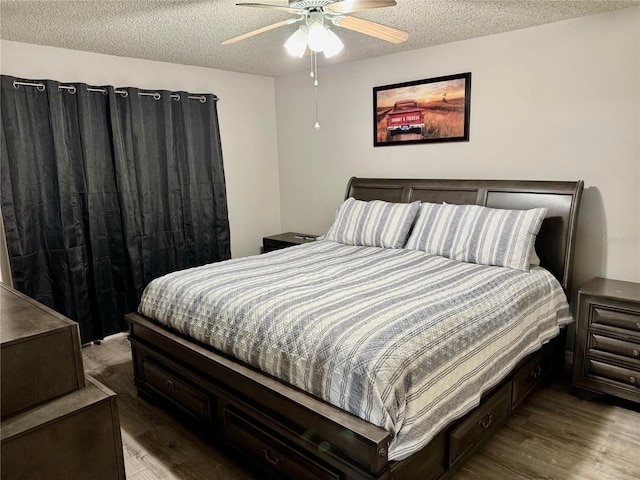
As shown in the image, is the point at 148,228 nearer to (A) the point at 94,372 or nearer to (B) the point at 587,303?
(A) the point at 94,372

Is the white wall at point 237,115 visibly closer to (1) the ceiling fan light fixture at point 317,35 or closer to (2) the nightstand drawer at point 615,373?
(1) the ceiling fan light fixture at point 317,35

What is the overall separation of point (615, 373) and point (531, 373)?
49 cm

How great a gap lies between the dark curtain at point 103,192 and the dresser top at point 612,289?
125 inches

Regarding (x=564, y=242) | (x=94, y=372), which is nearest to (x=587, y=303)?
(x=564, y=242)

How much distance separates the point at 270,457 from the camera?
1.96m

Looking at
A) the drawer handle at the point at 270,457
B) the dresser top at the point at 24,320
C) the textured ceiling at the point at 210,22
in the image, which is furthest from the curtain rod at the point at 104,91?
the drawer handle at the point at 270,457

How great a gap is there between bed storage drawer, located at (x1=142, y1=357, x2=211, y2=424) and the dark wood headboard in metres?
2.28

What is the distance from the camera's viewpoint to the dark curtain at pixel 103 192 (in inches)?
126

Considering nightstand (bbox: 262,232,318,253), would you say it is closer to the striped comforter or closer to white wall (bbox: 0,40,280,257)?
white wall (bbox: 0,40,280,257)

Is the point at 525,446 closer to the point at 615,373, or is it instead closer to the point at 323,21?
the point at 615,373

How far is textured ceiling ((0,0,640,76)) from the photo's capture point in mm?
2523

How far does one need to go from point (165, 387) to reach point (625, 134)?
3.23 m

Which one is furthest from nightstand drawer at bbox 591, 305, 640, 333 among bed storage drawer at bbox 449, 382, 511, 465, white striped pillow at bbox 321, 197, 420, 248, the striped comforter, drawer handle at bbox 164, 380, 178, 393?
drawer handle at bbox 164, 380, 178, 393

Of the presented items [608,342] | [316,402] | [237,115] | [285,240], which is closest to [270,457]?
[316,402]
